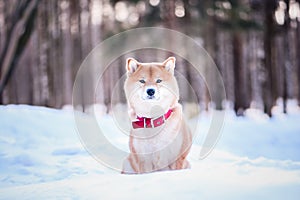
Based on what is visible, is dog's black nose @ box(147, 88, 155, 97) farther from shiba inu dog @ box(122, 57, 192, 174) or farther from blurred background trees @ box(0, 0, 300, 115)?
blurred background trees @ box(0, 0, 300, 115)

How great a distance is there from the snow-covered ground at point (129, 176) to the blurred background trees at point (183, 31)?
3.87ft

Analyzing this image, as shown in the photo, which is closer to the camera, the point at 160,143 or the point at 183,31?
the point at 160,143

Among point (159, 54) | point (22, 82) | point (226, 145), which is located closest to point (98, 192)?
point (226, 145)

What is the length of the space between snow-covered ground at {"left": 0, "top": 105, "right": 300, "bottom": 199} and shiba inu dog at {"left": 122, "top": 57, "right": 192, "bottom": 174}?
0.09m

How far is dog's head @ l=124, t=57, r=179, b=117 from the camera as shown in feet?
5.68

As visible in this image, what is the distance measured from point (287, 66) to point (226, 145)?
5.61 meters

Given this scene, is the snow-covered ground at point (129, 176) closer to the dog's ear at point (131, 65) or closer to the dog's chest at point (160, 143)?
the dog's chest at point (160, 143)

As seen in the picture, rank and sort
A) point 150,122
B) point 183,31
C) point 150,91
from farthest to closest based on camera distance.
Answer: point 183,31
point 150,122
point 150,91

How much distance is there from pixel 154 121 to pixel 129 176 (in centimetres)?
29

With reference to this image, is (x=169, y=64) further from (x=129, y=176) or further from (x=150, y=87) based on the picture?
Answer: (x=129, y=176)

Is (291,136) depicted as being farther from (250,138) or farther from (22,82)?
(22,82)

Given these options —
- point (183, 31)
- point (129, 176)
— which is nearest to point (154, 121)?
point (129, 176)

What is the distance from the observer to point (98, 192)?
5.30 feet

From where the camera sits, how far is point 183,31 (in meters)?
5.63
